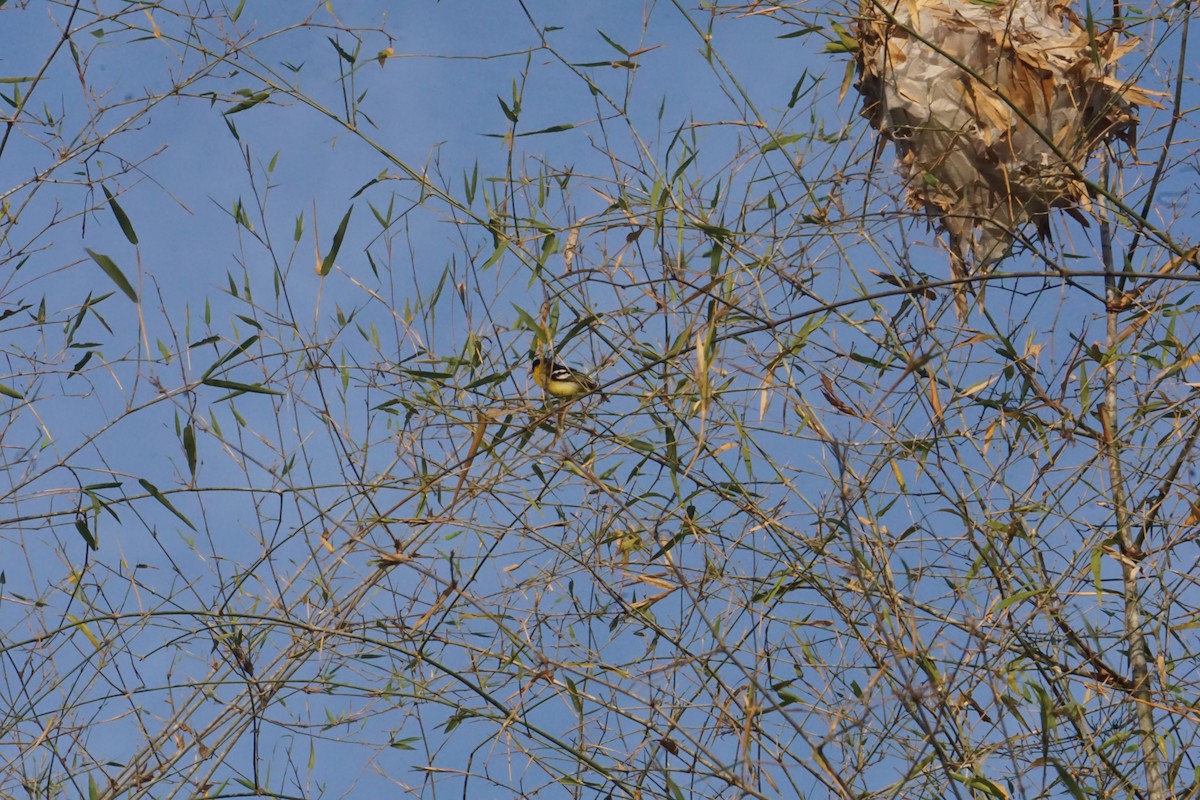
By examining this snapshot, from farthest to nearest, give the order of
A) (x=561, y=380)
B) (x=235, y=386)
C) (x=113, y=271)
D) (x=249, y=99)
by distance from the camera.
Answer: (x=249, y=99) < (x=561, y=380) < (x=235, y=386) < (x=113, y=271)

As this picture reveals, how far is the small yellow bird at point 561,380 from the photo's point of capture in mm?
2148

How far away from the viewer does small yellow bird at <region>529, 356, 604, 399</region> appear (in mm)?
2148

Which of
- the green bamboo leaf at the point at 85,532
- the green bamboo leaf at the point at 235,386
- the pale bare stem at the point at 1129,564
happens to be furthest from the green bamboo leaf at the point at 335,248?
the pale bare stem at the point at 1129,564

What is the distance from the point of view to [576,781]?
2.16 meters

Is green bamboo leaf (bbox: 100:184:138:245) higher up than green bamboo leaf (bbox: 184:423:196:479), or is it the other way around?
green bamboo leaf (bbox: 100:184:138:245)

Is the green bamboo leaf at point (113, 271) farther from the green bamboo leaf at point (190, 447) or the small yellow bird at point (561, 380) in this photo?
the small yellow bird at point (561, 380)

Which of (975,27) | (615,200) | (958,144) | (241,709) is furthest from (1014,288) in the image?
(241,709)

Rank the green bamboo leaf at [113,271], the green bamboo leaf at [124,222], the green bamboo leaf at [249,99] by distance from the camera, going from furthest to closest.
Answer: the green bamboo leaf at [249,99], the green bamboo leaf at [124,222], the green bamboo leaf at [113,271]

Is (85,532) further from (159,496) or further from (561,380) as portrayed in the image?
(561,380)

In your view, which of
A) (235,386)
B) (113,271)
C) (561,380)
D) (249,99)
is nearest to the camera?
(113,271)

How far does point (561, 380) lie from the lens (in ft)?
7.39

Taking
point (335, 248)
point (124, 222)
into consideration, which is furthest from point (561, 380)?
point (124, 222)

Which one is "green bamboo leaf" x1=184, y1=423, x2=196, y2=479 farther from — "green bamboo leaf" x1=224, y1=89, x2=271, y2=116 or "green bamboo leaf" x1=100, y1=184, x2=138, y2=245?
"green bamboo leaf" x1=224, y1=89, x2=271, y2=116

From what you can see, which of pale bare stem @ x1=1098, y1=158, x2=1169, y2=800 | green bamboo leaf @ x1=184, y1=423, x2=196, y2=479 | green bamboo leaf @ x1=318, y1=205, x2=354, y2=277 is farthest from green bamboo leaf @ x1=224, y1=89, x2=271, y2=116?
pale bare stem @ x1=1098, y1=158, x2=1169, y2=800
